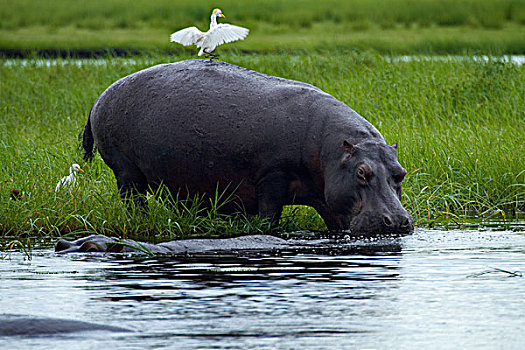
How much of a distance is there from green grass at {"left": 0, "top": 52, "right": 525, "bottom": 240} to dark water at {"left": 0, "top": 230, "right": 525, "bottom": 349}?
119cm

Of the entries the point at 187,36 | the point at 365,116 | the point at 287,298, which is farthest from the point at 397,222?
the point at 365,116

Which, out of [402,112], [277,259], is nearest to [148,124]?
[277,259]

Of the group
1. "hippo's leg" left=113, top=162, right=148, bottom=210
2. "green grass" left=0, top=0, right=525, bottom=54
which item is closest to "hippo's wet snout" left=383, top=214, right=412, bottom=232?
"hippo's leg" left=113, top=162, right=148, bottom=210

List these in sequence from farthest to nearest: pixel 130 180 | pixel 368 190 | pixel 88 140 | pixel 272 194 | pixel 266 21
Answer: pixel 266 21, pixel 88 140, pixel 130 180, pixel 272 194, pixel 368 190

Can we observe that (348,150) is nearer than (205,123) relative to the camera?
Yes

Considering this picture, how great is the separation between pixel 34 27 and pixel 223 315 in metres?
38.2

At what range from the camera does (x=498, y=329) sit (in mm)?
4320

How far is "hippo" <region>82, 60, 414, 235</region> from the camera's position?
7.21 m

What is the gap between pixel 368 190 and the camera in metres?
7.06

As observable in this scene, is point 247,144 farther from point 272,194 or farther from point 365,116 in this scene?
point 365,116

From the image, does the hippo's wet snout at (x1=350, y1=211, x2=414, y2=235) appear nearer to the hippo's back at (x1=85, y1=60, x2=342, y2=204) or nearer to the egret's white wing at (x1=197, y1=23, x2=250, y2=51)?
the hippo's back at (x1=85, y1=60, x2=342, y2=204)

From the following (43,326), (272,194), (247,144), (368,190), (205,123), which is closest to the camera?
(43,326)

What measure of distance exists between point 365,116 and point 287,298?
7.54 metres

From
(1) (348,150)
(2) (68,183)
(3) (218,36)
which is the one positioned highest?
(3) (218,36)
